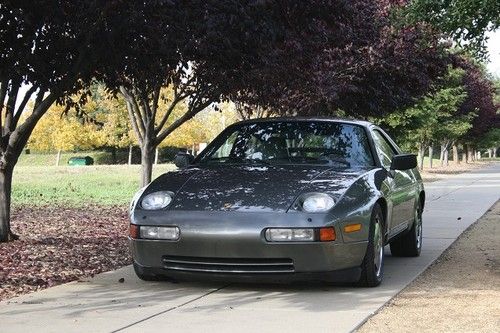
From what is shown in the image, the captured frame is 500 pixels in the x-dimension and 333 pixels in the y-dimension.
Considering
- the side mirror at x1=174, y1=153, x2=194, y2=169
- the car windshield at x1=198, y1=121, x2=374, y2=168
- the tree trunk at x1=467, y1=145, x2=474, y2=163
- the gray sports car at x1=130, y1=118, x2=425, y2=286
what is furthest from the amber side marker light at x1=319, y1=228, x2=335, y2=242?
the tree trunk at x1=467, y1=145, x2=474, y2=163

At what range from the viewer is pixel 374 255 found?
641 cm

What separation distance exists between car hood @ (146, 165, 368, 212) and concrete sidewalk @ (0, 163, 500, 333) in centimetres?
74

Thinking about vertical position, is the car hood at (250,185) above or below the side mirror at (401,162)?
below

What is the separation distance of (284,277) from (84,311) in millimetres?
1546

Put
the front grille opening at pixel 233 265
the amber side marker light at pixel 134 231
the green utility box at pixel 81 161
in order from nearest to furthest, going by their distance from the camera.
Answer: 1. the front grille opening at pixel 233 265
2. the amber side marker light at pixel 134 231
3. the green utility box at pixel 81 161

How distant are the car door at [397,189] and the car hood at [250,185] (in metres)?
0.74

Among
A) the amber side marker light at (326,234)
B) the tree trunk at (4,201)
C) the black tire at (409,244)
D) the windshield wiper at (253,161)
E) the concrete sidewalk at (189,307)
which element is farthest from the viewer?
the tree trunk at (4,201)

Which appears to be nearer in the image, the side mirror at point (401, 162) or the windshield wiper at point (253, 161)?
the windshield wiper at point (253, 161)

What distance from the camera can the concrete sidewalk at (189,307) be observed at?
199 inches

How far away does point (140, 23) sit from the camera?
720 cm

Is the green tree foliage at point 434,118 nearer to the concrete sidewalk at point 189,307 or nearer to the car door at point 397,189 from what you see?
the car door at point 397,189

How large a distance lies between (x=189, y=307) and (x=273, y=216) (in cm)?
94

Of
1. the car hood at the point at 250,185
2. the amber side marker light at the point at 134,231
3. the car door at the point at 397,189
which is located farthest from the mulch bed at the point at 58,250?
the car door at the point at 397,189

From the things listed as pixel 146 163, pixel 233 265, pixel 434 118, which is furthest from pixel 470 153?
pixel 233 265
